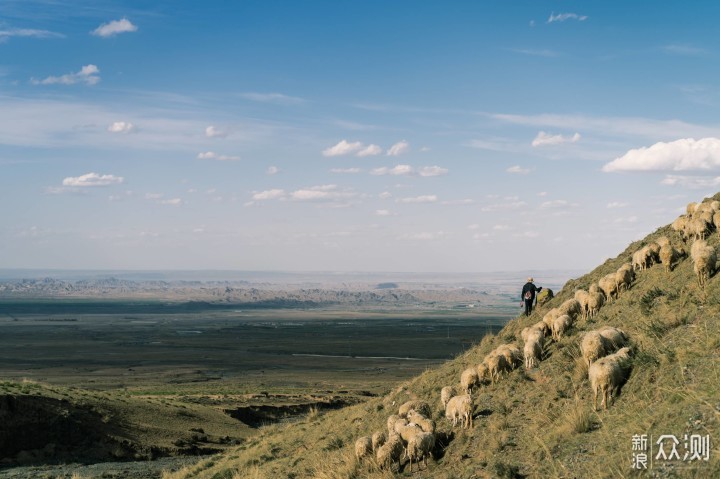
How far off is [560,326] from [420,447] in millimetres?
6342

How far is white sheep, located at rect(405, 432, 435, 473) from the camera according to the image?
13961 mm

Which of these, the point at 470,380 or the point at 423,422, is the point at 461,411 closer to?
the point at 423,422

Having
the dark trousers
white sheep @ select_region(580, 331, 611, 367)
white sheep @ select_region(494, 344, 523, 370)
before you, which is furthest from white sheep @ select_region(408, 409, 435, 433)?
the dark trousers

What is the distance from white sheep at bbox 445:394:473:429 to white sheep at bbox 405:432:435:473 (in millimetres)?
1219

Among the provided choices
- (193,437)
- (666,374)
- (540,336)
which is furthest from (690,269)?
(193,437)

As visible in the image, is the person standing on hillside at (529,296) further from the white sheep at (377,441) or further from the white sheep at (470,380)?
the white sheep at (377,441)

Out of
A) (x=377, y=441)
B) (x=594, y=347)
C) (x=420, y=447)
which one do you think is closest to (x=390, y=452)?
(x=377, y=441)

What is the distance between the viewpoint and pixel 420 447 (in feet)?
45.7

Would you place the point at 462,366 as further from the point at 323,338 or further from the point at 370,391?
the point at 323,338


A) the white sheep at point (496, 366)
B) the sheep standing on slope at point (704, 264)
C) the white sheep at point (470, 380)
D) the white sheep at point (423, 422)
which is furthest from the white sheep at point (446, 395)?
the sheep standing on slope at point (704, 264)

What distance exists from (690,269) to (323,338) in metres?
118

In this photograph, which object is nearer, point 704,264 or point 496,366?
point 704,264

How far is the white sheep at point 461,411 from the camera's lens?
48.9ft

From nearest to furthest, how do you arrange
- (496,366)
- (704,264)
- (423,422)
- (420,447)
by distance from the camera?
(420,447) < (423,422) < (704,264) < (496,366)
